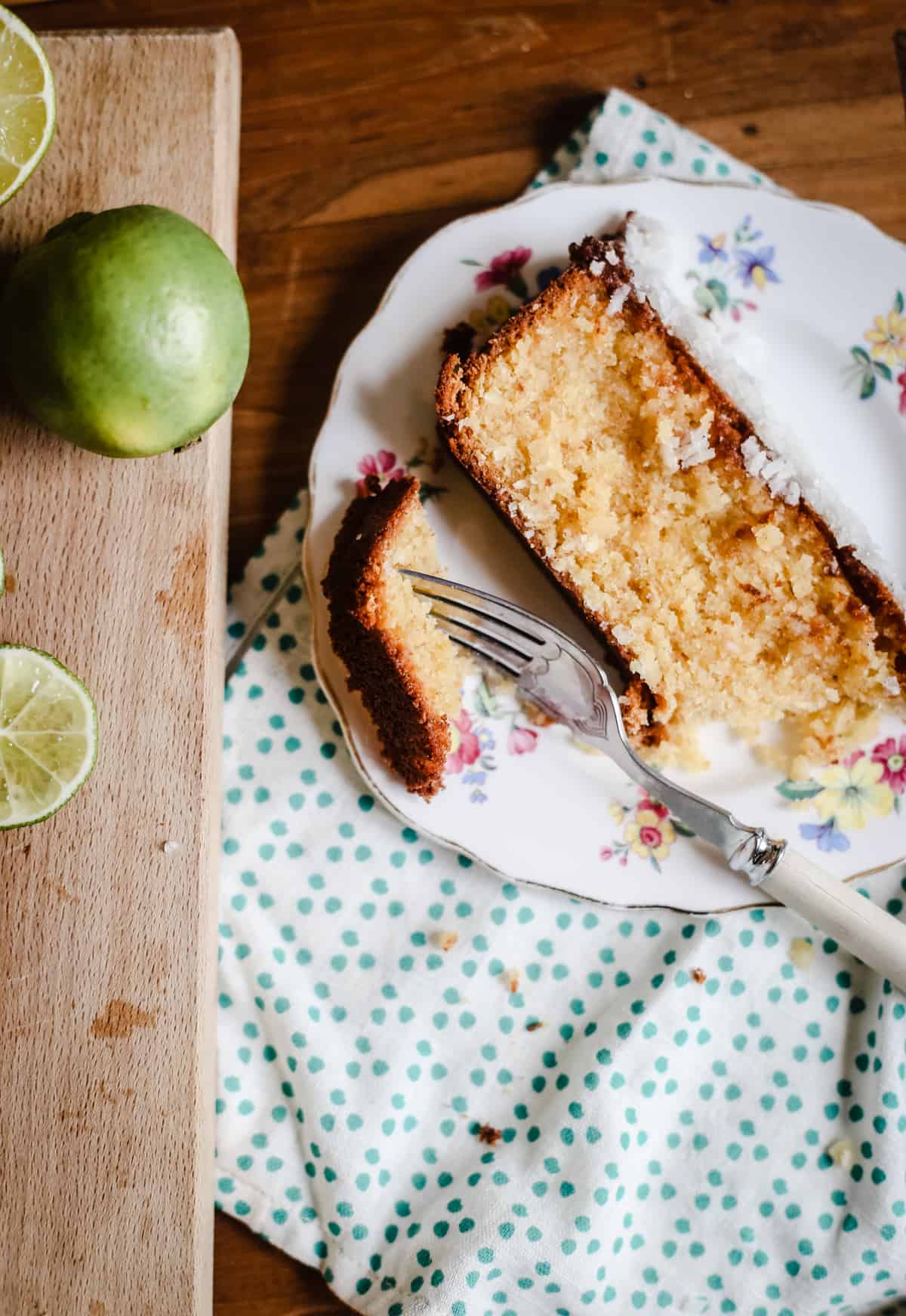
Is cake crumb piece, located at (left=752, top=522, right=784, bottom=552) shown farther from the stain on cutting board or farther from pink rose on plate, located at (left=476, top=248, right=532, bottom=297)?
the stain on cutting board

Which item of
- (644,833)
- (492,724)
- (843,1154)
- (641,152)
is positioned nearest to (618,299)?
(641,152)

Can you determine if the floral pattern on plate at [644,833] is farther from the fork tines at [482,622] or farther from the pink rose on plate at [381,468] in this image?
the pink rose on plate at [381,468]

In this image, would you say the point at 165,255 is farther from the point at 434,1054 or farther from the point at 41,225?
the point at 434,1054

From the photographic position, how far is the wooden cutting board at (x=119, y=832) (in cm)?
161

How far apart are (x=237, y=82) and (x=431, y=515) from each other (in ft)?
2.72

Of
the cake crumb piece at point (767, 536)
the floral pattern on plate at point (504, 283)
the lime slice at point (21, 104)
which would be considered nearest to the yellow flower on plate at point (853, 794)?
the cake crumb piece at point (767, 536)

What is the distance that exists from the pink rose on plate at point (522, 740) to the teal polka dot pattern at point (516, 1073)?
9.4 inches

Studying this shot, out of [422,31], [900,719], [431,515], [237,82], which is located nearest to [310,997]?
[431,515]

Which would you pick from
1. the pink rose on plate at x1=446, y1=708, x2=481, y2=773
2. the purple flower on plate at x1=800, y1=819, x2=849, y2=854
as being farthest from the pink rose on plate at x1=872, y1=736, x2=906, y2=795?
the pink rose on plate at x1=446, y1=708, x2=481, y2=773

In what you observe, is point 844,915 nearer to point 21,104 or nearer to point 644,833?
point 644,833

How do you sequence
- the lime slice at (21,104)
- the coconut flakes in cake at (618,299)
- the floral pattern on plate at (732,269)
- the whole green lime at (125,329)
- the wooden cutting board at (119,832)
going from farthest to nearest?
the floral pattern on plate at (732,269) → the coconut flakes in cake at (618,299) → the wooden cutting board at (119,832) → the lime slice at (21,104) → the whole green lime at (125,329)

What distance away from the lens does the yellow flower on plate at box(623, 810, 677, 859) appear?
69.6 inches

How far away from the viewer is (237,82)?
70.8 inches

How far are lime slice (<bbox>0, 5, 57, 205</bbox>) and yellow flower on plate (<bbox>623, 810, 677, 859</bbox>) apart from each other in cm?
139
